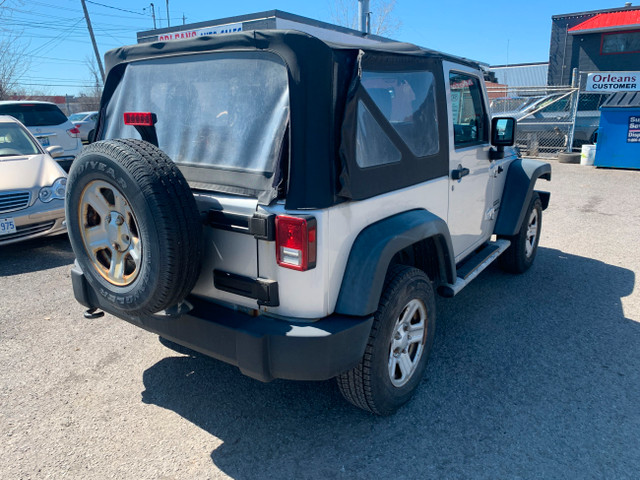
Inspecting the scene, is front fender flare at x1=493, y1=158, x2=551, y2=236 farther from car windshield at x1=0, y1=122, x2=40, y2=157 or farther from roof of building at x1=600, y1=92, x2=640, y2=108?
roof of building at x1=600, y1=92, x2=640, y2=108

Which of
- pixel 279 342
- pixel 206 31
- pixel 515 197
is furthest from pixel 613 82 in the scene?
pixel 279 342

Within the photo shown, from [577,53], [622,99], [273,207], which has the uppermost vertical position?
[577,53]

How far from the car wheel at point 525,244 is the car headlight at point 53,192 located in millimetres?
5178

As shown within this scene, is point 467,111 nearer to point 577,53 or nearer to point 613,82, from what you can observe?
point 613,82

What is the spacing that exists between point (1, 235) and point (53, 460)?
3905mm

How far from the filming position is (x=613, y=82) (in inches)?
596

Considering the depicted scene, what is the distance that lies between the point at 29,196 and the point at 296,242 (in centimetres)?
490

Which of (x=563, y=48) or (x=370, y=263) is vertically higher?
(x=563, y=48)

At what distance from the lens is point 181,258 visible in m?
2.31

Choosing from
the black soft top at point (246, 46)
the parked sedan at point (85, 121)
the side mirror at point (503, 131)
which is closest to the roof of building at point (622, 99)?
the side mirror at point (503, 131)

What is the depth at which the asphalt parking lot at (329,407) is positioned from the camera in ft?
8.42

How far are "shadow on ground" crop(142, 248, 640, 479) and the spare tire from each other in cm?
95

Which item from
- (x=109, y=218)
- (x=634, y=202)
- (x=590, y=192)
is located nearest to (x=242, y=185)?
(x=109, y=218)

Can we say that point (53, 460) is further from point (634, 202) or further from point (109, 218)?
point (634, 202)
